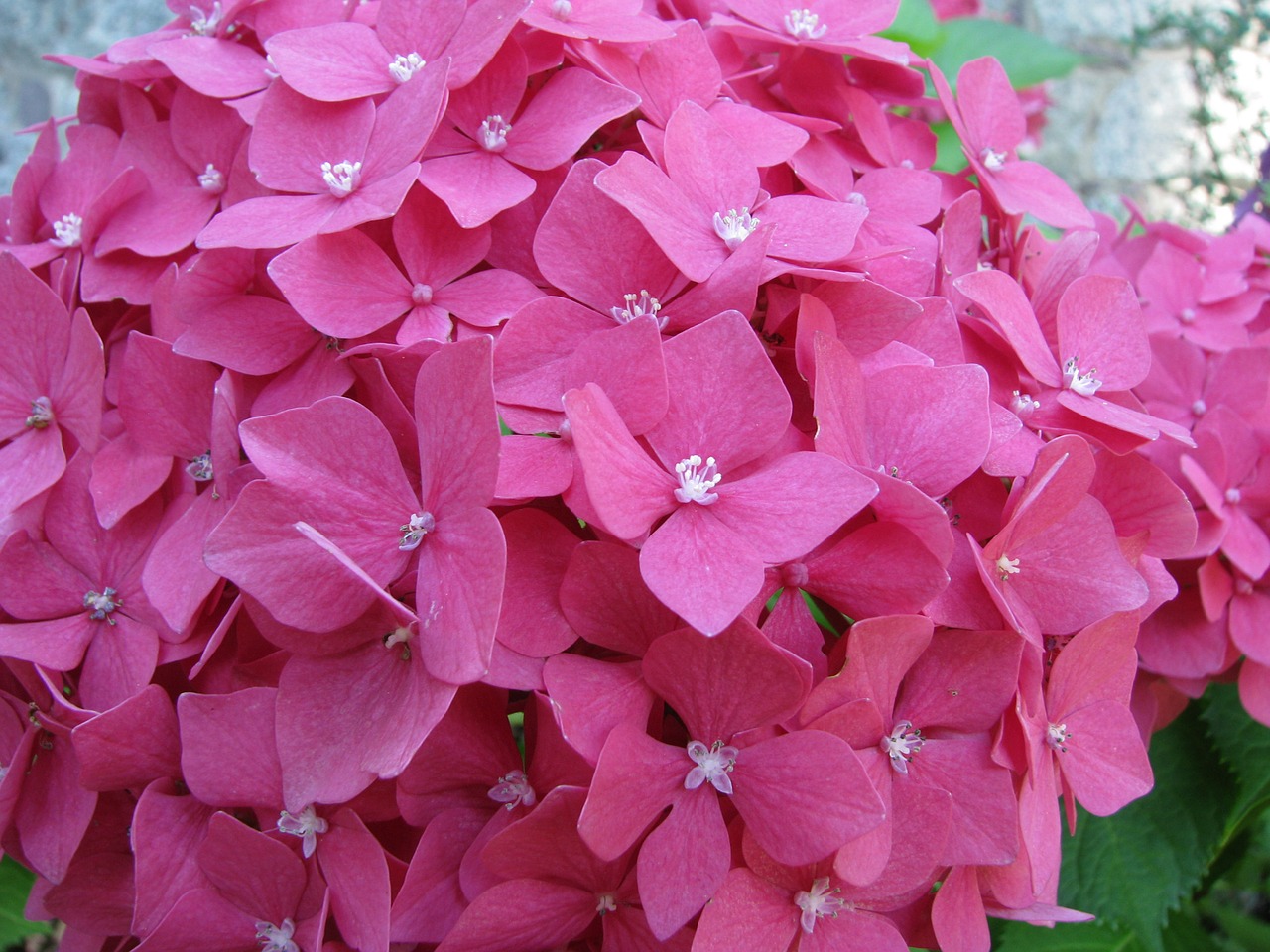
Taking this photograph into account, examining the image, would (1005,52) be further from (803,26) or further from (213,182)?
(213,182)

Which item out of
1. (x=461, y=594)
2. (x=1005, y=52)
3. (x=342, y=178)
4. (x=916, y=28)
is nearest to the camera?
(x=461, y=594)

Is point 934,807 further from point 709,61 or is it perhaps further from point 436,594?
point 709,61

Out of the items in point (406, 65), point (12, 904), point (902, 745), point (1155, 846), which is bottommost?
point (12, 904)

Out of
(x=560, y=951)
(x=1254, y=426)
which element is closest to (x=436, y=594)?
(x=560, y=951)

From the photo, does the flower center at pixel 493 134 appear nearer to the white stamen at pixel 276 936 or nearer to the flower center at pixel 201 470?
the flower center at pixel 201 470

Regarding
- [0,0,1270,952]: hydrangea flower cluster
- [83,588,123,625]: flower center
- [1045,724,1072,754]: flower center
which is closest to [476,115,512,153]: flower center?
[0,0,1270,952]: hydrangea flower cluster

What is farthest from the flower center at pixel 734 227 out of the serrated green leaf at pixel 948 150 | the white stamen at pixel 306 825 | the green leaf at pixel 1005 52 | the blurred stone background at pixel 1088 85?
the blurred stone background at pixel 1088 85

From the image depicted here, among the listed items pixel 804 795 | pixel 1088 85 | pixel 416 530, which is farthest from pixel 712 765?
pixel 1088 85

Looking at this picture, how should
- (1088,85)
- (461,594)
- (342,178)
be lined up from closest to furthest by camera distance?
(461,594) < (342,178) < (1088,85)
